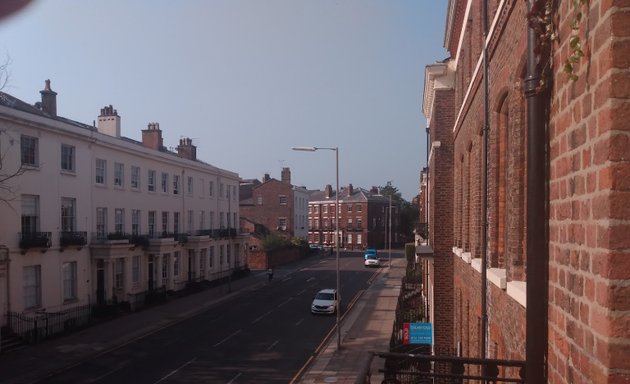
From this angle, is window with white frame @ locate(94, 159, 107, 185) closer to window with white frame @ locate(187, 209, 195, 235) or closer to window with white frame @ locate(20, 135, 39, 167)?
window with white frame @ locate(20, 135, 39, 167)

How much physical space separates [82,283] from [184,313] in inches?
262

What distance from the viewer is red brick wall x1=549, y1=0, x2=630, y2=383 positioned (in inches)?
106

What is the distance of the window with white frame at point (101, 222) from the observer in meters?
35.1

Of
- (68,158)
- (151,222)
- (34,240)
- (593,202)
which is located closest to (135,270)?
(151,222)

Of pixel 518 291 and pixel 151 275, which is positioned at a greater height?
pixel 518 291

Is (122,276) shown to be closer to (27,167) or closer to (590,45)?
(27,167)

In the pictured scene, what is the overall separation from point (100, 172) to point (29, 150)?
6.95m

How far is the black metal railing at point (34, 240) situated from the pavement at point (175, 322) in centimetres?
454

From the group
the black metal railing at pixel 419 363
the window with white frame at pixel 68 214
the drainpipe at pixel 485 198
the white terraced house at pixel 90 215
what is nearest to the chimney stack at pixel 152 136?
the white terraced house at pixel 90 215

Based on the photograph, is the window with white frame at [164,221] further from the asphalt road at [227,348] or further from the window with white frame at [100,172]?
the window with white frame at [100,172]

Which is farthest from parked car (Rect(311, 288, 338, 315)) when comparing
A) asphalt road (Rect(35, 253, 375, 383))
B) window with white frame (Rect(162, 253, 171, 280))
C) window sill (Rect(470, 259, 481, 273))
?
window sill (Rect(470, 259, 481, 273))

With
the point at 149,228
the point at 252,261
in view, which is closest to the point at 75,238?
the point at 149,228

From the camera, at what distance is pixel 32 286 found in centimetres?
2847

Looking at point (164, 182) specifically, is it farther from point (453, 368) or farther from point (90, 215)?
point (453, 368)
